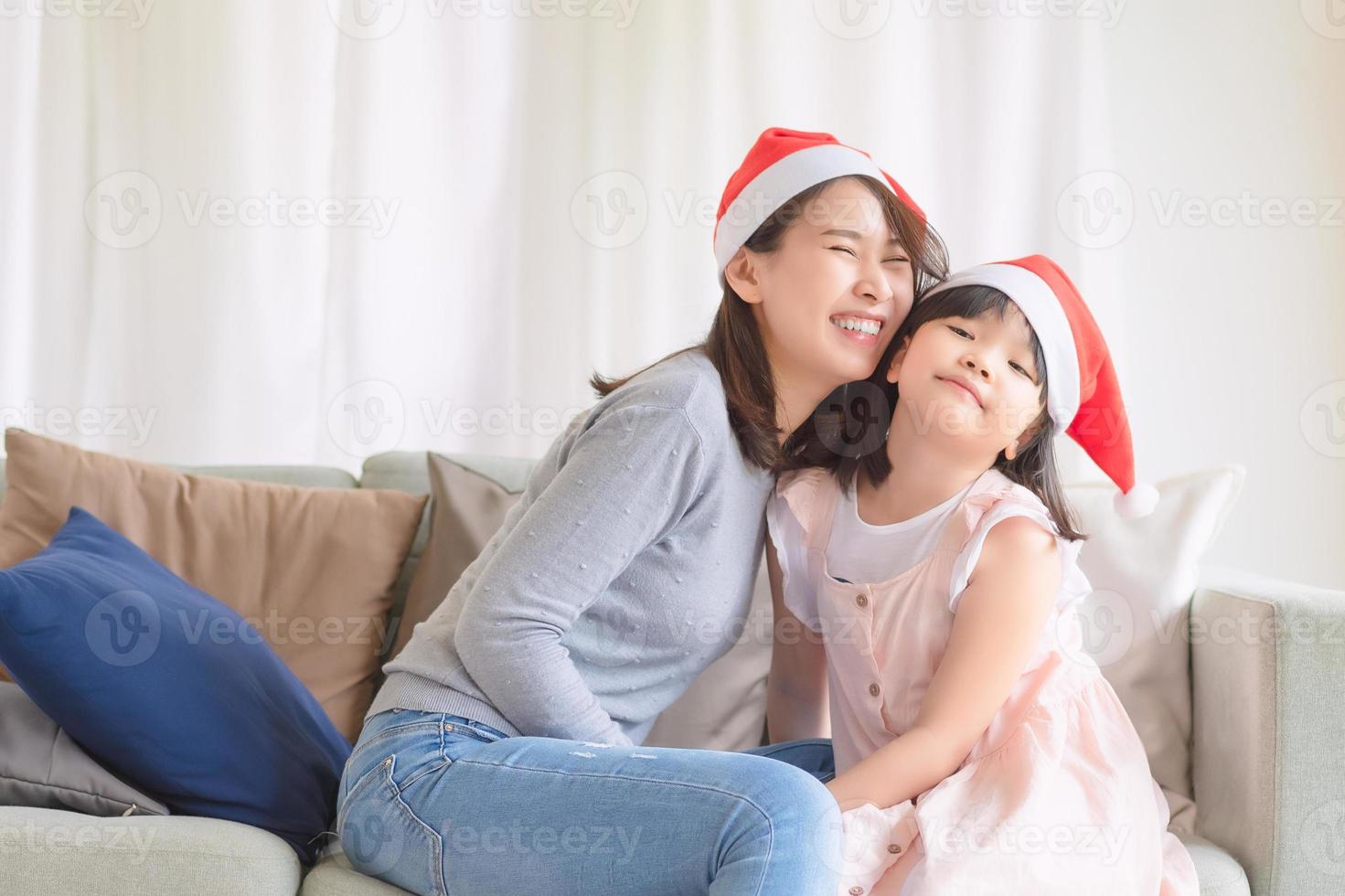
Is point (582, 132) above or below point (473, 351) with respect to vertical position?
above

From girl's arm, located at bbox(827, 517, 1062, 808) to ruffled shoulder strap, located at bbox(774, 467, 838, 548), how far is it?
0.22 m

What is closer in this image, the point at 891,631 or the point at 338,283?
the point at 891,631

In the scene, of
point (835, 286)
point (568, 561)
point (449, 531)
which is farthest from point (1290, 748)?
point (449, 531)

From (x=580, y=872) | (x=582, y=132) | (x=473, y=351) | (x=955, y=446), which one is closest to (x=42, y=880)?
(x=580, y=872)

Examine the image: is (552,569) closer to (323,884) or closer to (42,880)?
(323,884)

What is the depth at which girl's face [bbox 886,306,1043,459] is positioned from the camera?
126cm

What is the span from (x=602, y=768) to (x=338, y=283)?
1445mm

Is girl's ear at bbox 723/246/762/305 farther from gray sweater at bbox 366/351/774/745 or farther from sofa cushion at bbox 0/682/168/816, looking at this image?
sofa cushion at bbox 0/682/168/816

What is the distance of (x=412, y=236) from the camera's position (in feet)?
7.30

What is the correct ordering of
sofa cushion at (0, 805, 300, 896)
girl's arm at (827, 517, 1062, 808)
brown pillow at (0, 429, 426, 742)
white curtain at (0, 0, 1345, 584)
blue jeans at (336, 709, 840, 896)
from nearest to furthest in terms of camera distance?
1. blue jeans at (336, 709, 840, 896)
2. sofa cushion at (0, 805, 300, 896)
3. girl's arm at (827, 517, 1062, 808)
4. brown pillow at (0, 429, 426, 742)
5. white curtain at (0, 0, 1345, 584)

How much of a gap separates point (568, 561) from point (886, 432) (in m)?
0.51

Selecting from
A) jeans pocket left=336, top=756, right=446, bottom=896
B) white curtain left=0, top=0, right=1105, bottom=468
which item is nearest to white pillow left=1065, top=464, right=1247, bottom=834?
white curtain left=0, top=0, right=1105, bottom=468

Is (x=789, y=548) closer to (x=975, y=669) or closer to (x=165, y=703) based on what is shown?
(x=975, y=669)

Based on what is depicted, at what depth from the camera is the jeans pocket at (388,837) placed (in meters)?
1.06
